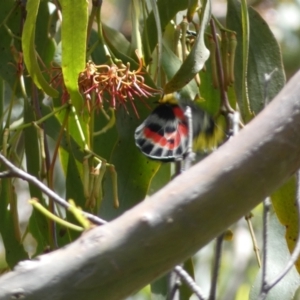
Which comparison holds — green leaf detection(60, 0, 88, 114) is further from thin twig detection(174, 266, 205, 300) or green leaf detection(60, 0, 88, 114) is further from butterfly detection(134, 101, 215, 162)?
thin twig detection(174, 266, 205, 300)

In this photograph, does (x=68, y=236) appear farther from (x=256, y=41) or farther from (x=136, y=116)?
(x=256, y=41)

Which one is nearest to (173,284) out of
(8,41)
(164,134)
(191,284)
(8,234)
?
(191,284)

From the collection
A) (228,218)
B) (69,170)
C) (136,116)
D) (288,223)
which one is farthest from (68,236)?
(228,218)

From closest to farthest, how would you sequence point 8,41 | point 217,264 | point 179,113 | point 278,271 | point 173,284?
point 217,264 < point 173,284 < point 179,113 < point 278,271 < point 8,41

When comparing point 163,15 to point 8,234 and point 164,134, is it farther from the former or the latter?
point 8,234

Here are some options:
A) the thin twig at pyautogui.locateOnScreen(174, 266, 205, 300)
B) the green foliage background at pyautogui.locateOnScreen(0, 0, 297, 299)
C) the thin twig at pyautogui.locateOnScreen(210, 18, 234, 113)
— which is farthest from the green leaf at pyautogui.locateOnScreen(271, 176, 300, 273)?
the thin twig at pyautogui.locateOnScreen(174, 266, 205, 300)
